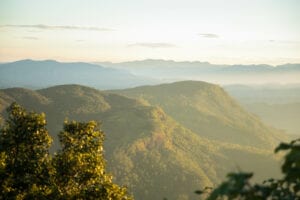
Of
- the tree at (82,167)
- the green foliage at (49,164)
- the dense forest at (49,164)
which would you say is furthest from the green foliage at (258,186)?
the green foliage at (49,164)

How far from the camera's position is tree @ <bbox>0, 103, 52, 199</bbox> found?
24.4m

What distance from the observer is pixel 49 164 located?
26.1 meters

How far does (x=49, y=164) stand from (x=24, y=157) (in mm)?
2179

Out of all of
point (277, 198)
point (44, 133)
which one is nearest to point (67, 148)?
point (44, 133)

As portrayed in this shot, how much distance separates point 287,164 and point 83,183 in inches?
796

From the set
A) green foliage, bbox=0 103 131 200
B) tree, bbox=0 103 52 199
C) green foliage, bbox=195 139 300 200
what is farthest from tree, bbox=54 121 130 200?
green foliage, bbox=195 139 300 200

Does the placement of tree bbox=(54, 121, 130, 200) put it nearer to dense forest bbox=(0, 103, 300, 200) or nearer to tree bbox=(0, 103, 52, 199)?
dense forest bbox=(0, 103, 300, 200)

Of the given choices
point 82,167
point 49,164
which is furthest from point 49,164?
point 82,167

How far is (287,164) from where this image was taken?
8.25m

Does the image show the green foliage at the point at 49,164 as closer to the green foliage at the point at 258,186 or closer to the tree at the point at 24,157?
the tree at the point at 24,157

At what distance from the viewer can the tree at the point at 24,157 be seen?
24.4 meters

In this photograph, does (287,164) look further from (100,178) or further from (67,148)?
(67,148)

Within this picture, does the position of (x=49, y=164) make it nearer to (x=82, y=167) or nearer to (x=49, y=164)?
(x=49, y=164)

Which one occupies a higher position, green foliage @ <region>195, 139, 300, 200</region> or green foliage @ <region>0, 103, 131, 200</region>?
green foliage @ <region>195, 139, 300, 200</region>
